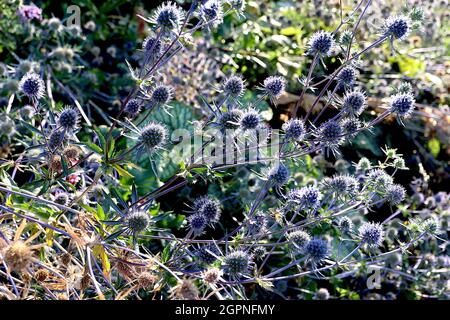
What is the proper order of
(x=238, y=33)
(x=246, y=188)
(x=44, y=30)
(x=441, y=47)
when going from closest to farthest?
(x=246, y=188) → (x=44, y=30) → (x=238, y=33) → (x=441, y=47)

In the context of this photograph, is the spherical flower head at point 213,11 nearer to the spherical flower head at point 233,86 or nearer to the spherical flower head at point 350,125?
the spherical flower head at point 233,86

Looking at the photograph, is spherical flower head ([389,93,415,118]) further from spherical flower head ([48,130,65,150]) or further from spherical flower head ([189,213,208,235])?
spherical flower head ([48,130,65,150])

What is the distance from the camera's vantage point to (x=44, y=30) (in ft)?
13.9

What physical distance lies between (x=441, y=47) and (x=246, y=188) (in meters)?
2.59

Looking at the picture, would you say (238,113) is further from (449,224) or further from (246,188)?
(449,224)

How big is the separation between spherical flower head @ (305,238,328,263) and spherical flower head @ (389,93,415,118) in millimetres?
584

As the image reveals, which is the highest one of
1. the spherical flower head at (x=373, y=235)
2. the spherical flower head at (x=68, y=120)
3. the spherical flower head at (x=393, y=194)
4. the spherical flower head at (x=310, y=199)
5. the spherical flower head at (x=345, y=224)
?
the spherical flower head at (x=68, y=120)

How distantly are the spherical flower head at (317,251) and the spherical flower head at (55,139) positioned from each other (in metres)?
0.96

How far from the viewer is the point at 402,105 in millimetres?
2500

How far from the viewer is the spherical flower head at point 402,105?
2.49 meters

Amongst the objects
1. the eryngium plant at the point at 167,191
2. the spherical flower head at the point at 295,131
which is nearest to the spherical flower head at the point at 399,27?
the eryngium plant at the point at 167,191

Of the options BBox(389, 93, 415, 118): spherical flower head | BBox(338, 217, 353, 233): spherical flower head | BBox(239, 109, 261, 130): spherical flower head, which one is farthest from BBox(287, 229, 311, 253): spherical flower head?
BBox(389, 93, 415, 118): spherical flower head
